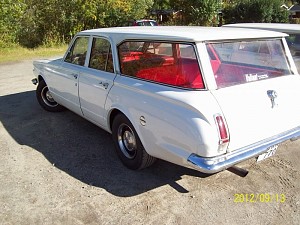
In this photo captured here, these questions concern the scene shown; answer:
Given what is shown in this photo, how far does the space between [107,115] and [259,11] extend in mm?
26485

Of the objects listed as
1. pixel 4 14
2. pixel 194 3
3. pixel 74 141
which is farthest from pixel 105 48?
pixel 194 3

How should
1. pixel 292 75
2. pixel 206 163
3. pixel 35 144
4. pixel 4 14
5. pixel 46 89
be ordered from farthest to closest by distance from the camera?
pixel 4 14 → pixel 46 89 → pixel 35 144 → pixel 292 75 → pixel 206 163

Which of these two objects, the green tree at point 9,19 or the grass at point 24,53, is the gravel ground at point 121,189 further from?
the green tree at point 9,19

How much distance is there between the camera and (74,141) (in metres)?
4.48

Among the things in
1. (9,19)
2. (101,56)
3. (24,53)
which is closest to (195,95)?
(101,56)

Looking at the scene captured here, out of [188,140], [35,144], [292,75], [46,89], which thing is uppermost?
[292,75]

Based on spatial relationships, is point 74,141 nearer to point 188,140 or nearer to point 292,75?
point 188,140

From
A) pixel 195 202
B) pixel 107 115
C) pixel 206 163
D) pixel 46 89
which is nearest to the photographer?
pixel 206 163

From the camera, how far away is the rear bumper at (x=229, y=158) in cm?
257

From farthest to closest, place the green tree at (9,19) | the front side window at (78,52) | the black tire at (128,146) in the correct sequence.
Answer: the green tree at (9,19) → the front side window at (78,52) → the black tire at (128,146)

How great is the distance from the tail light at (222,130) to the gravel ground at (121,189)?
769 mm

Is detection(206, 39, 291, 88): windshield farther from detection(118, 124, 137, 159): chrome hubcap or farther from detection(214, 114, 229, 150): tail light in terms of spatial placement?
detection(118, 124, 137, 159): chrome hubcap

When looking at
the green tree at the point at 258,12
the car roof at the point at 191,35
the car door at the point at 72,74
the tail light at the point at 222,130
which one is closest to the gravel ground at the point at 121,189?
the car door at the point at 72,74

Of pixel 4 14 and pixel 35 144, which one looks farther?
pixel 4 14
